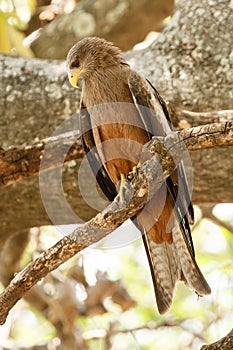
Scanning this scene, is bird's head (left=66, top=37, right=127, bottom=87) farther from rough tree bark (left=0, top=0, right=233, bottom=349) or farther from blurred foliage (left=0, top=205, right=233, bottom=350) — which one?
blurred foliage (left=0, top=205, right=233, bottom=350)

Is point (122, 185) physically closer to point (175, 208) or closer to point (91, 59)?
point (175, 208)

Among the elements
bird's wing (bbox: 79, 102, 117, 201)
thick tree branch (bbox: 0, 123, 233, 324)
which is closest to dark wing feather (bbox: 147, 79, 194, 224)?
bird's wing (bbox: 79, 102, 117, 201)

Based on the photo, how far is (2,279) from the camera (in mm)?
5137

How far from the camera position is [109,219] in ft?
10.1

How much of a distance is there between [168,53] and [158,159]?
145cm

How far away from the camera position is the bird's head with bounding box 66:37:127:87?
4.20m

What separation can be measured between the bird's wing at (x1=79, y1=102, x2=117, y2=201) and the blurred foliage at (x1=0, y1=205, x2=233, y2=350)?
1155mm

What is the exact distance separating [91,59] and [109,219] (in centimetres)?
141

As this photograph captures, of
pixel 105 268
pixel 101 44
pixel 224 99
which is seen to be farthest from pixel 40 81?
pixel 105 268

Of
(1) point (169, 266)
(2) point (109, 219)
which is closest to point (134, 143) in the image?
(1) point (169, 266)

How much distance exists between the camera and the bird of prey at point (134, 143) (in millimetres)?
3900

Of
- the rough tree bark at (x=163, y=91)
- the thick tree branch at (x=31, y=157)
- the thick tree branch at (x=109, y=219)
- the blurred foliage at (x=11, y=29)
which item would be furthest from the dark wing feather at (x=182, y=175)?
the blurred foliage at (x=11, y=29)

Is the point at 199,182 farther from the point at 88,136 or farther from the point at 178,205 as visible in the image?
the point at 88,136

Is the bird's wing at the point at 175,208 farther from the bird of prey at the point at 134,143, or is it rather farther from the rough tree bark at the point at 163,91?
the rough tree bark at the point at 163,91
